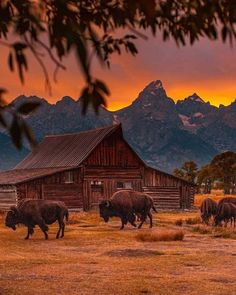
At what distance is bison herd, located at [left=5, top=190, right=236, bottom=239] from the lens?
22.2 m

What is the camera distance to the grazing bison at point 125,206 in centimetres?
2759

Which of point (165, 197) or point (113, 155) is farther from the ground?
point (113, 155)

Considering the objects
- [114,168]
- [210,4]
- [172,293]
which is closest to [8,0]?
[210,4]

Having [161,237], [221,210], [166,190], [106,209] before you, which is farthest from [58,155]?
[161,237]

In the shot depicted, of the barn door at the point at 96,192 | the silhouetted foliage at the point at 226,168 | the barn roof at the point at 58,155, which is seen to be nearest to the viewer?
the barn door at the point at 96,192

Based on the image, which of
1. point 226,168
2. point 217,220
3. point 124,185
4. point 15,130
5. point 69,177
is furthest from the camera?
point 226,168

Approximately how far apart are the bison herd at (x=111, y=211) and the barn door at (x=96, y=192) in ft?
51.3

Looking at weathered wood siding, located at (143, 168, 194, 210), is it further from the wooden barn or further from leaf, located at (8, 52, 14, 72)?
leaf, located at (8, 52, 14, 72)

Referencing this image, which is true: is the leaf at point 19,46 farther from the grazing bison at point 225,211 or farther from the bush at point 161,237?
the grazing bison at point 225,211

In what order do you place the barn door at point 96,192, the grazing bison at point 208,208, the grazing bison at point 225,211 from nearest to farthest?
the grazing bison at point 225,211, the grazing bison at point 208,208, the barn door at point 96,192

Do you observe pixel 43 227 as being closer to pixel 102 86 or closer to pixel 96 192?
pixel 102 86

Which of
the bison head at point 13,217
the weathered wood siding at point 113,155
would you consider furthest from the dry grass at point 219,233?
the weathered wood siding at point 113,155

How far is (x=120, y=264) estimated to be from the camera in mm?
14289

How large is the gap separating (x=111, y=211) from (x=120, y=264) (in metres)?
13.7
